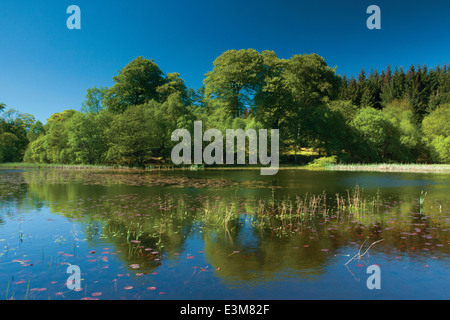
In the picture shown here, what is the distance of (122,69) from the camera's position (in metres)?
73.1

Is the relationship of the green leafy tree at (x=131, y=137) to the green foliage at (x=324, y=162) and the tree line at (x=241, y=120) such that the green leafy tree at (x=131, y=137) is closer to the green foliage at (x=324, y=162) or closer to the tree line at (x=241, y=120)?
the tree line at (x=241, y=120)

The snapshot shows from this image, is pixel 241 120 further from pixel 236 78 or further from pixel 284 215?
pixel 284 215

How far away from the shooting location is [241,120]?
58.7 metres

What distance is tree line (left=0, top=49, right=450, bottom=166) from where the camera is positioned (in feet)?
187

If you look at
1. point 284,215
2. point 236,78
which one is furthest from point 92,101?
point 284,215

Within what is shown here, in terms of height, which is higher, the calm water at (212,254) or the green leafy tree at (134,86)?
the green leafy tree at (134,86)

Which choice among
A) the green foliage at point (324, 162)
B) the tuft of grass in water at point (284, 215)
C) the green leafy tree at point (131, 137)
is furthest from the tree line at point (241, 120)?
the tuft of grass in water at point (284, 215)

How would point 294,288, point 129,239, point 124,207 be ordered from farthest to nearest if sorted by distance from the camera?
point 124,207
point 129,239
point 294,288

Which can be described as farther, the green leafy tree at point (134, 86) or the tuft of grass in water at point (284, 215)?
the green leafy tree at point (134, 86)

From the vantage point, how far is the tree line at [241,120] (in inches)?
2242

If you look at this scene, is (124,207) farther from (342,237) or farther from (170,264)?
(342,237)
